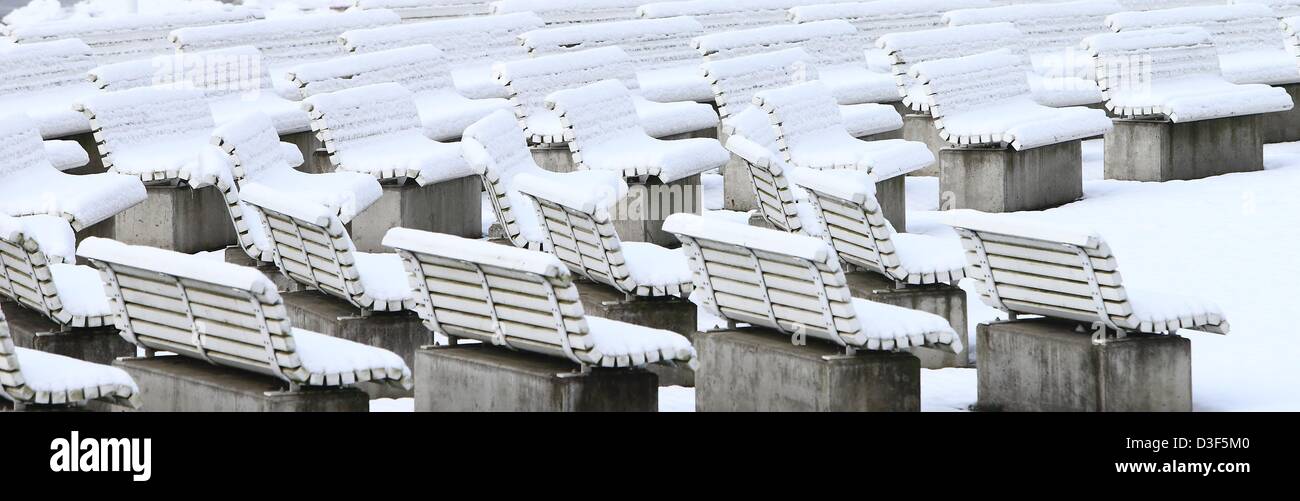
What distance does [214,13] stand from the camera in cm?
1538

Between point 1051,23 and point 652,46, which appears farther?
point 1051,23

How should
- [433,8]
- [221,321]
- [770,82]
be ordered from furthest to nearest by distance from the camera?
1. [433,8]
2. [770,82]
3. [221,321]

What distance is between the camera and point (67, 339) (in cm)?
816

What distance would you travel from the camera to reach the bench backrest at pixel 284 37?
1366 centimetres

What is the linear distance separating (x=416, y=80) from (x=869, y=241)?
4.99m

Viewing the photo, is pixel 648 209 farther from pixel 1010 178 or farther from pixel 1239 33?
pixel 1239 33

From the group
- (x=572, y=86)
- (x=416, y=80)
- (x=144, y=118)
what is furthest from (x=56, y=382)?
(x=416, y=80)

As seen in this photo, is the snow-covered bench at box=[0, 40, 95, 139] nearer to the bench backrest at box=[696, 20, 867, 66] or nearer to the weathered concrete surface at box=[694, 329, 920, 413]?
the bench backrest at box=[696, 20, 867, 66]

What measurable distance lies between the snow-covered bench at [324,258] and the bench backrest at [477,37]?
212 inches

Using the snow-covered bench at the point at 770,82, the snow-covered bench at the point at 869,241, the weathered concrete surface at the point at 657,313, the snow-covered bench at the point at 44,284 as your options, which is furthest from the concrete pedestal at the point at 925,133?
the snow-covered bench at the point at 44,284

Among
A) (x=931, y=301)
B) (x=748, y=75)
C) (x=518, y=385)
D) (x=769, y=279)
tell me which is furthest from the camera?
(x=748, y=75)

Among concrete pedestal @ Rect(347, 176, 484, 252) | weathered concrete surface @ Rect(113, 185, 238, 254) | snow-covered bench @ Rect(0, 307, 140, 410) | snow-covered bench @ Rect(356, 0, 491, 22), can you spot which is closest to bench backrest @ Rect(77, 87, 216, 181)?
weathered concrete surface @ Rect(113, 185, 238, 254)

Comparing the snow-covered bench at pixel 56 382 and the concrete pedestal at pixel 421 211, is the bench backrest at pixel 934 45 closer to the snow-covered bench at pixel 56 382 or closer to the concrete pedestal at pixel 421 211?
the concrete pedestal at pixel 421 211
